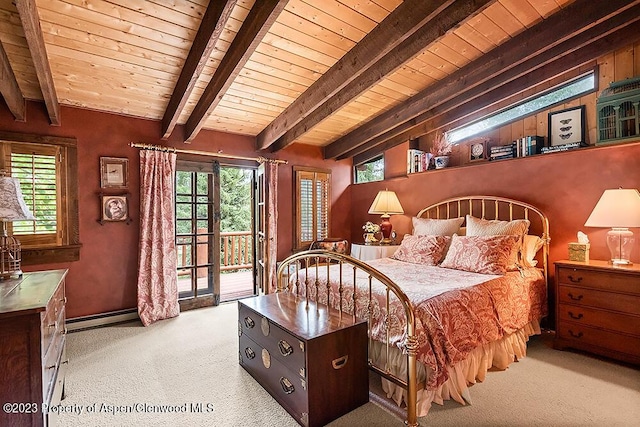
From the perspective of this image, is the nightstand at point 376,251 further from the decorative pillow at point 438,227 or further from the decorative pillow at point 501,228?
the decorative pillow at point 501,228

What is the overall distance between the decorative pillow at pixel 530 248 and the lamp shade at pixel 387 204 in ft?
5.73

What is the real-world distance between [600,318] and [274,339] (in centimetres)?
274

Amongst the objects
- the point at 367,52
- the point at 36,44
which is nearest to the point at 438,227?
the point at 367,52

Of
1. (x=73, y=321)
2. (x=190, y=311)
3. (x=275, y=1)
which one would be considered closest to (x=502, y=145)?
(x=275, y=1)

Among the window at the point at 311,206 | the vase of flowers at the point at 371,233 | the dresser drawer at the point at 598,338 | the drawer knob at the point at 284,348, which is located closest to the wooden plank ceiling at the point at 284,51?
the window at the point at 311,206

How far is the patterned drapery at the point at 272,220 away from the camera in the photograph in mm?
4648

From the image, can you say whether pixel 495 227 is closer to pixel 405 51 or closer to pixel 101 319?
pixel 405 51

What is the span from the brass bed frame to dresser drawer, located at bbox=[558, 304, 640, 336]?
1.58 feet

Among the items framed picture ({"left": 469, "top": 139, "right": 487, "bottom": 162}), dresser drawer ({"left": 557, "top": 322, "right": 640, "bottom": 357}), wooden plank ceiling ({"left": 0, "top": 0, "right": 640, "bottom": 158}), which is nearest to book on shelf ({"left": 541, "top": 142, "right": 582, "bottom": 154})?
framed picture ({"left": 469, "top": 139, "right": 487, "bottom": 162})

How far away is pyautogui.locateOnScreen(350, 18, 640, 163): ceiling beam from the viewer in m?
2.93

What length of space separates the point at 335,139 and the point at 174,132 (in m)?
2.44

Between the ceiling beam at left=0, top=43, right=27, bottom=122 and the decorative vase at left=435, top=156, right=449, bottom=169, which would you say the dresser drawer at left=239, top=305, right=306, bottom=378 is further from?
the decorative vase at left=435, top=156, right=449, bottom=169

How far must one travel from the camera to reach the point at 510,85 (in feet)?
12.0

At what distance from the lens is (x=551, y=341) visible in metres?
3.16
